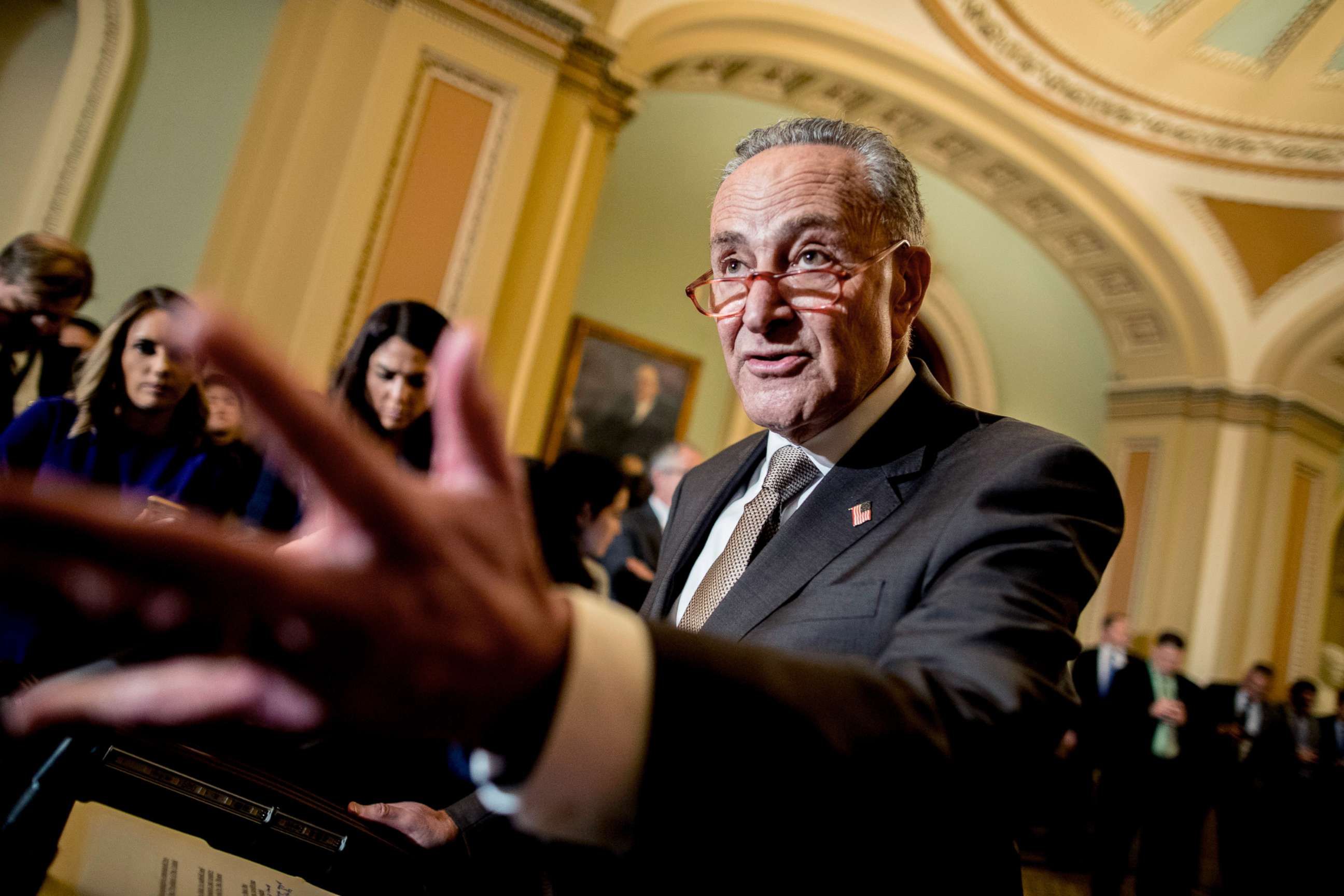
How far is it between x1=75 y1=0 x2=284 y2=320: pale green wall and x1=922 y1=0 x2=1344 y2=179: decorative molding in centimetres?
510

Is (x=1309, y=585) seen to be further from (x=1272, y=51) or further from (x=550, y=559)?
(x=550, y=559)

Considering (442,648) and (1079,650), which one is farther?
(1079,650)

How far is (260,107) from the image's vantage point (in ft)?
15.3

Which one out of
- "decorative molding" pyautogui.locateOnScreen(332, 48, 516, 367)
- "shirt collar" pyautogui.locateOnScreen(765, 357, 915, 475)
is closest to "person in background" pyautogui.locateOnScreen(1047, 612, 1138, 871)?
"decorative molding" pyautogui.locateOnScreen(332, 48, 516, 367)

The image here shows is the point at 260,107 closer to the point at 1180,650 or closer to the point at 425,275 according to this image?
the point at 425,275

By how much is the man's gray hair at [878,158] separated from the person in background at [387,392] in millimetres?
1340

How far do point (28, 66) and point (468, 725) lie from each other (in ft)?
18.4

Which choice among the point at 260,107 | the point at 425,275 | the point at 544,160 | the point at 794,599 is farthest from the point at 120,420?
the point at 544,160

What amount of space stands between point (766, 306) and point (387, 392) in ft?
4.57

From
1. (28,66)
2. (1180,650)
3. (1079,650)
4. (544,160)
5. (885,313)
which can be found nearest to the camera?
(1079,650)

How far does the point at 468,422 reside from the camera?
1.62 ft

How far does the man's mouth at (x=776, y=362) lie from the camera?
51.9 inches

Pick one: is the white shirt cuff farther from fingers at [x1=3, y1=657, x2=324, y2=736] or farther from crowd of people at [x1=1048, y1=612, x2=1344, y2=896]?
crowd of people at [x1=1048, y1=612, x2=1344, y2=896]

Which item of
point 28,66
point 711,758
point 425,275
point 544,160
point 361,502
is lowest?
point 711,758
